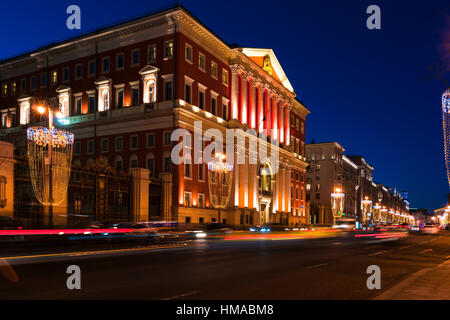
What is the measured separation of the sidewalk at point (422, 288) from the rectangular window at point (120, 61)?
141ft

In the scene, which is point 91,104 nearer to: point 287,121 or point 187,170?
point 187,170

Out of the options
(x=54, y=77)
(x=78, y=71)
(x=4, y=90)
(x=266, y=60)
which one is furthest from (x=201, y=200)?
(x=4, y=90)

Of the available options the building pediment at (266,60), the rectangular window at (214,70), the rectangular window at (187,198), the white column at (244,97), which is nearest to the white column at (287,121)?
the building pediment at (266,60)

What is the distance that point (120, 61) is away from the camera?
165 feet

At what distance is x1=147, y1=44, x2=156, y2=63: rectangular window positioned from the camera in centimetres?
4769

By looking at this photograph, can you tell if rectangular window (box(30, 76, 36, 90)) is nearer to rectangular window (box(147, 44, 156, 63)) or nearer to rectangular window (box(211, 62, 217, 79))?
rectangular window (box(147, 44, 156, 63))

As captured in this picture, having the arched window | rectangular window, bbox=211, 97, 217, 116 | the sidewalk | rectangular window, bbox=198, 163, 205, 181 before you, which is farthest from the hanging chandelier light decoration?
rectangular window, bbox=211, 97, 217, 116

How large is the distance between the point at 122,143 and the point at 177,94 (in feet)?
29.5

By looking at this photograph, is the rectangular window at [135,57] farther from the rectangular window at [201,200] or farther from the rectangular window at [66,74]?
the rectangular window at [201,200]

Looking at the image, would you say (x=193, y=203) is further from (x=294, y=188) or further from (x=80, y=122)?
(x=294, y=188)

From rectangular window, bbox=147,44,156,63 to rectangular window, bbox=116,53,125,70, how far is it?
12.1ft

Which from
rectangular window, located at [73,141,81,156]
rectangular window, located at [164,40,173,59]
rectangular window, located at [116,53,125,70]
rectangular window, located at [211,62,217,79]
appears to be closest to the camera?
rectangular window, located at [164,40,173,59]

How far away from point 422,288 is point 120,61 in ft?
149
